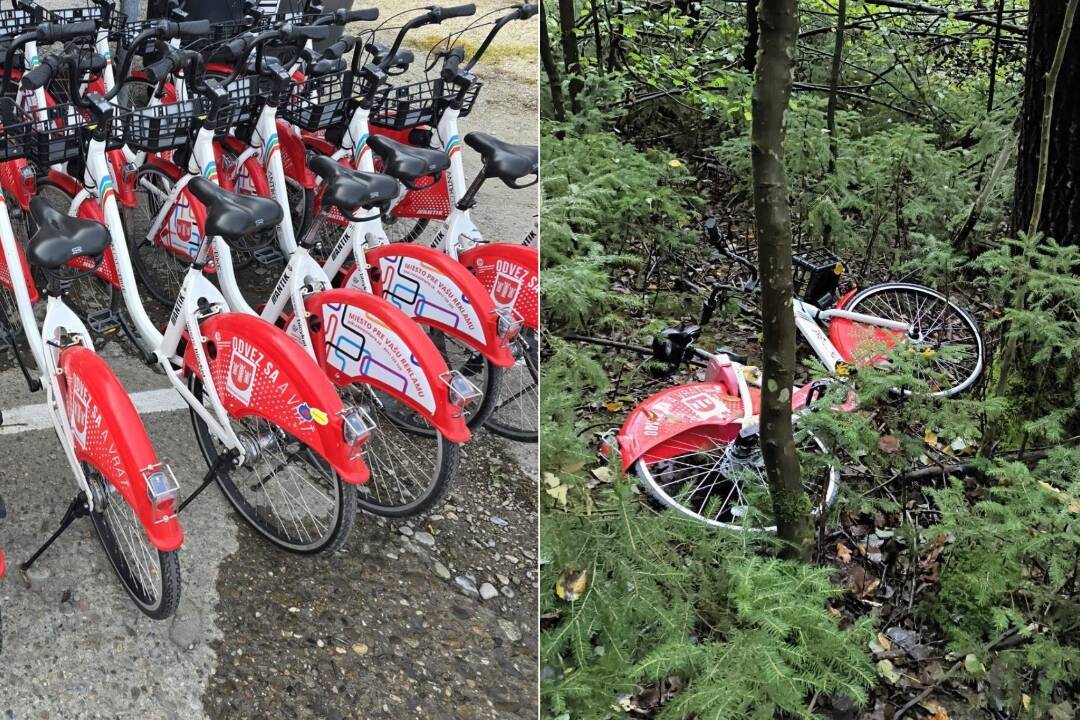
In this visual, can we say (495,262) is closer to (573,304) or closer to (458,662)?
(573,304)

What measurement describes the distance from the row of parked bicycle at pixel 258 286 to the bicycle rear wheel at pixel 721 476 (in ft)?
2.08

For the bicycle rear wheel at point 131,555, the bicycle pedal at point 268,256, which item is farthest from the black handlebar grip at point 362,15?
the bicycle rear wheel at point 131,555

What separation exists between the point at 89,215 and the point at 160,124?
1.55ft

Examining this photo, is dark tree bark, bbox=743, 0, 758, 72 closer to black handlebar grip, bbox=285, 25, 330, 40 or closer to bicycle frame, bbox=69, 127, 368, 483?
black handlebar grip, bbox=285, 25, 330, 40

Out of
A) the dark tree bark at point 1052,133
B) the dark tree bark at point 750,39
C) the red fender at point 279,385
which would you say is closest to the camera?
the red fender at point 279,385

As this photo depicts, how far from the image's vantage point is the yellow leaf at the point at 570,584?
3.17m

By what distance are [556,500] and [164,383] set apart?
2163mm

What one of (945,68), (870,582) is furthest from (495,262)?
(945,68)

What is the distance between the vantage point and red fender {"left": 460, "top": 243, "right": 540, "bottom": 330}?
4160 mm

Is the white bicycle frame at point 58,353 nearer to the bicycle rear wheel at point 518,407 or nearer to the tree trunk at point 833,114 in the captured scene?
the bicycle rear wheel at point 518,407

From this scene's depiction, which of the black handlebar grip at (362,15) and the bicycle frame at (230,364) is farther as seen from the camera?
the black handlebar grip at (362,15)

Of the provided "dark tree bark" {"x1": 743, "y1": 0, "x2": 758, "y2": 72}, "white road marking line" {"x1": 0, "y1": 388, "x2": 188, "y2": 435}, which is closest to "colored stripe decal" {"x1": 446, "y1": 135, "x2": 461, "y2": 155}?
"white road marking line" {"x1": 0, "y1": 388, "x2": 188, "y2": 435}

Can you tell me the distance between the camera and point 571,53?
23.2 feet

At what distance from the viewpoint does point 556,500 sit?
3396 mm
